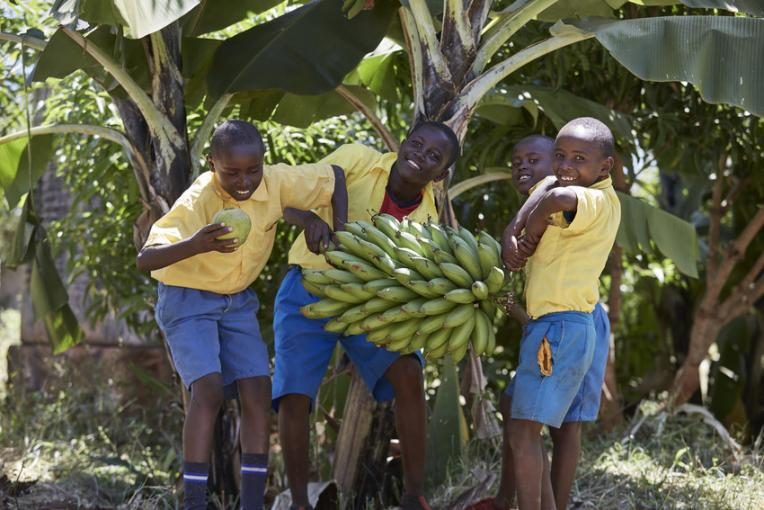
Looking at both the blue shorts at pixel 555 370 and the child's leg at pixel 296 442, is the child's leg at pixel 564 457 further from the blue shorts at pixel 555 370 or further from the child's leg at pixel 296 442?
the child's leg at pixel 296 442

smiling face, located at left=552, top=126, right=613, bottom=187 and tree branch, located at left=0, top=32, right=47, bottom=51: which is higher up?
tree branch, located at left=0, top=32, right=47, bottom=51

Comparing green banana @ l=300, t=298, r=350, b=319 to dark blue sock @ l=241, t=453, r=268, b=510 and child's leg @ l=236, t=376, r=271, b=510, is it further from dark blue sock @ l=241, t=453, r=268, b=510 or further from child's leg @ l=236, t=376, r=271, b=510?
→ dark blue sock @ l=241, t=453, r=268, b=510

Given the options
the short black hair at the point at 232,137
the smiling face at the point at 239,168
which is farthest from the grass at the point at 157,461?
the short black hair at the point at 232,137

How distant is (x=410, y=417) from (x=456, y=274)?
2.73ft

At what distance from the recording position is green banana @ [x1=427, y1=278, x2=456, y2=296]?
370 cm

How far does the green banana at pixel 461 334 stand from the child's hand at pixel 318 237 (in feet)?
2.00

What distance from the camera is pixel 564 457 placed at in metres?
4.04

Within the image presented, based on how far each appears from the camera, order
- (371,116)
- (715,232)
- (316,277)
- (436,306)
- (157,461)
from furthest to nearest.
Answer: (715,232), (157,461), (371,116), (316,277), (436,306)

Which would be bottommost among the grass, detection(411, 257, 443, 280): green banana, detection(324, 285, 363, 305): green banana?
the grass

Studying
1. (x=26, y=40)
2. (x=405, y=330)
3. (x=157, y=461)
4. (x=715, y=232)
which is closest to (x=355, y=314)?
(x=405, y=330)

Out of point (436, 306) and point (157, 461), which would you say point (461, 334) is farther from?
point (157, 461)

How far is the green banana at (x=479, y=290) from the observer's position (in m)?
3.71

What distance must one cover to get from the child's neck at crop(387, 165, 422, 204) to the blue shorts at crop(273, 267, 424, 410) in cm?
53

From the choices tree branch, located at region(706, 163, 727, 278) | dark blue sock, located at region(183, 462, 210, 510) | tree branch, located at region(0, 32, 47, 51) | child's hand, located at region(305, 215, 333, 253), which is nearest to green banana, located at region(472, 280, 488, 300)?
child's hand, located at region(305, 215, 333, 253)
